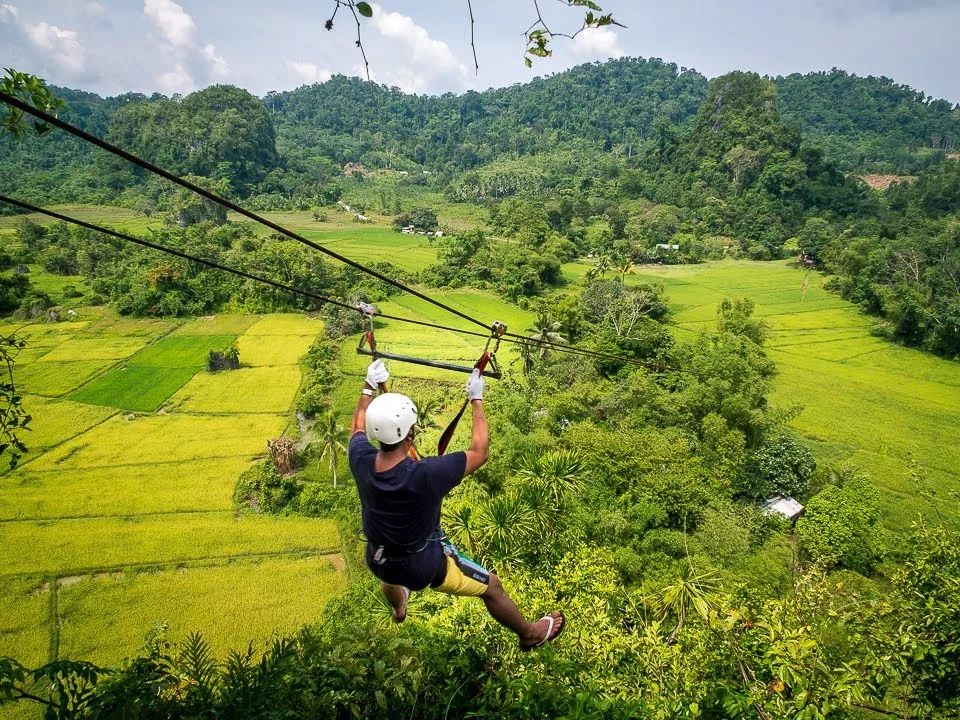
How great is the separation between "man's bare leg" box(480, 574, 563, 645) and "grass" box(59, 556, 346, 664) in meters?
9.69

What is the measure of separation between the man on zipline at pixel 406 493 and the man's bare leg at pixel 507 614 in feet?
0.41

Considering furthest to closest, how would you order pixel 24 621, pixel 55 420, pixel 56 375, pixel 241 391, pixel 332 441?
pixel 56 375 → pixel 241 391 → pixel 55 420 → pixel 332 441 → pixel 24 621

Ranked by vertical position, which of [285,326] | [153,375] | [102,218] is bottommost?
[153,375]

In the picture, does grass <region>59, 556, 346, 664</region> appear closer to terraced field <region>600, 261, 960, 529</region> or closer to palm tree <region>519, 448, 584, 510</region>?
palm tree <region>519, 448, 584, 510</region>

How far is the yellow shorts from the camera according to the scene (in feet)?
11.9

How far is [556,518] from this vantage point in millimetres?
12594

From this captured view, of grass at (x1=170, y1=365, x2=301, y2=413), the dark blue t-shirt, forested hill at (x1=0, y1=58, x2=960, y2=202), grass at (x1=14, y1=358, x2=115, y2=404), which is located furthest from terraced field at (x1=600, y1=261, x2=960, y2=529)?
forested hill at (x1=0, y1=58, x2=960, y2=202)

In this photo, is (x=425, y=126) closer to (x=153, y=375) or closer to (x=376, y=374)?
(x=153, y=375)

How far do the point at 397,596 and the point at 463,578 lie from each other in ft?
1.91

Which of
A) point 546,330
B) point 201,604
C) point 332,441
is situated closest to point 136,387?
point 332,441

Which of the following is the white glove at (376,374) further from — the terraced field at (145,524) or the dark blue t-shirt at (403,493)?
the terraced field at (145,524)

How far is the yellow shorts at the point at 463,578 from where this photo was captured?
3.61 meters

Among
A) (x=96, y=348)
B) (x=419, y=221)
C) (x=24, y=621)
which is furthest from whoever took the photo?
(x=419, y=221)

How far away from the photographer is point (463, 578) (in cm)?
368
